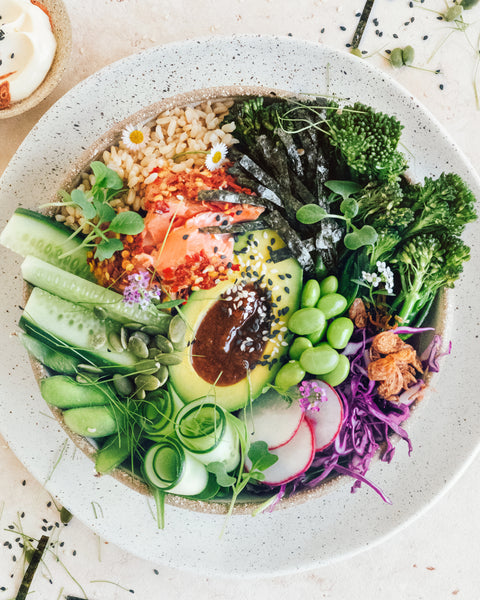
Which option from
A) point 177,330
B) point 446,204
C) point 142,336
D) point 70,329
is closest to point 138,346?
point 142,336

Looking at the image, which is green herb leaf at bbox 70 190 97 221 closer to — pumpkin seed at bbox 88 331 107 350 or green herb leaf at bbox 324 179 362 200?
pumpkin seed at bbox 88 331 107 350

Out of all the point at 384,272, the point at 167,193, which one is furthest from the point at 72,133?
the point at 384,272

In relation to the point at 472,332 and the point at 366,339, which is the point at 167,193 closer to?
the point at 366,339

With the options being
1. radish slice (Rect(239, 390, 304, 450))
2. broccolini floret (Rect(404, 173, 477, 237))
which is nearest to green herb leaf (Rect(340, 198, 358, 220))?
broccolini floret (Rect(404, 173, 477, 237))

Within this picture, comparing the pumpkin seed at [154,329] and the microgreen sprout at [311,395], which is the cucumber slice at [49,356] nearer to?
the pumpkin seed at [154,329]

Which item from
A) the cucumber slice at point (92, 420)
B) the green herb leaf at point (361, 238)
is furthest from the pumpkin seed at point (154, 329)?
the green herb leaf at point (361, 238)
